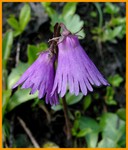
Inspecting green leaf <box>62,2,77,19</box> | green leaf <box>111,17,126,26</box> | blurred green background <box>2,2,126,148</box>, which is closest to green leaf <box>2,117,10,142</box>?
blurred green background <box>2,2,126,148</box>

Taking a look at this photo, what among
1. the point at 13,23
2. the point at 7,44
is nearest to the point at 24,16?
the point at 13,23

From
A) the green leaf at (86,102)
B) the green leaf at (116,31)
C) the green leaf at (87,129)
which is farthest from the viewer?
the green leaf at (116,31)

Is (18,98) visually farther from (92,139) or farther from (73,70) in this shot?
(73,70)

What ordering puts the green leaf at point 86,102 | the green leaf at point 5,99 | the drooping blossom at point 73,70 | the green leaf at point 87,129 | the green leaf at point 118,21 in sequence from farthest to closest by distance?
the green leaf at point 118,21 < the green leaf at point 86,102 < the green leaf at point 87,129 < the green leaf at point 5,99 < the drooping blossom at point 73,70

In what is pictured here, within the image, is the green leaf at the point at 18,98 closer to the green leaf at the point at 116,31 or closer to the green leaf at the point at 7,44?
the green leaf at the point at 7,44

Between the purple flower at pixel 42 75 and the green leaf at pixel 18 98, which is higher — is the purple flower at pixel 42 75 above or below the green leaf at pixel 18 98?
above

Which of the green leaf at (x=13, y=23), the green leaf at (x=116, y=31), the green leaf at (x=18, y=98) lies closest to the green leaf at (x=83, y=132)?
the green leaf at (x=18, y=98)

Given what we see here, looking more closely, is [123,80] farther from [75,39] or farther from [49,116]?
[75,39]
